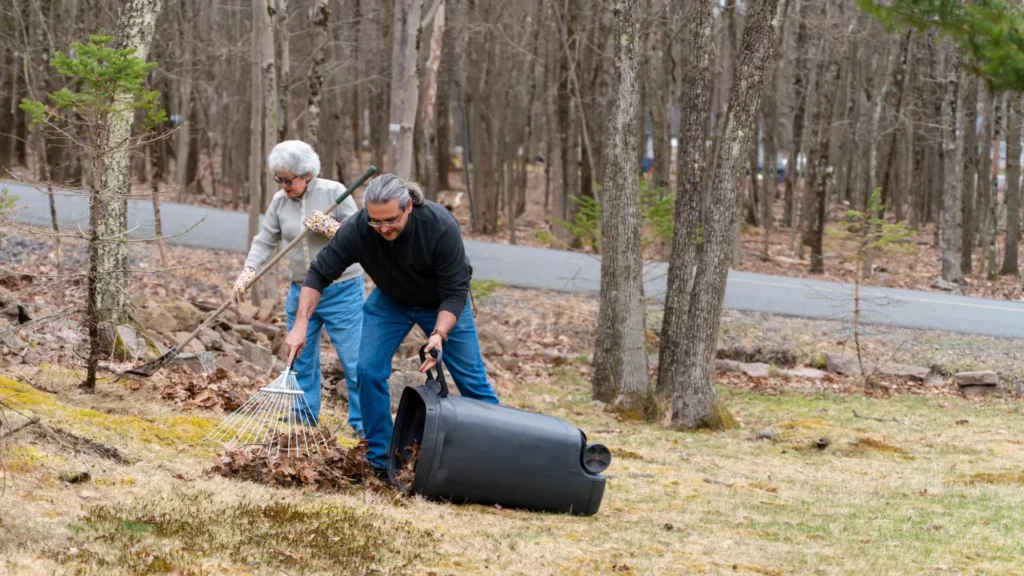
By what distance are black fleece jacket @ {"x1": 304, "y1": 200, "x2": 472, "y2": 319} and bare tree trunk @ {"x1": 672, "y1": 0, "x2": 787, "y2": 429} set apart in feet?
16.1

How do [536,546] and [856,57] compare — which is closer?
[536,546]

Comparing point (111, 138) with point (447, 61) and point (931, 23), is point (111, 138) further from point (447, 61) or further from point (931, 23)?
point (447, 61)

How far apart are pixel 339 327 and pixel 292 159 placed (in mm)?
1125

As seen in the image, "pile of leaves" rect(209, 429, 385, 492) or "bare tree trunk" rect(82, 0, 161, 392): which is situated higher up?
"bare tree trunk" rect(82, 0, 161, 392)

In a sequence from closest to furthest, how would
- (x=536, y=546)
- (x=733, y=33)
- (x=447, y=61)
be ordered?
(x=536, y=546)
(x=733, y=33)
(x=447, y=61)

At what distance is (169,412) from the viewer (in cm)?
699

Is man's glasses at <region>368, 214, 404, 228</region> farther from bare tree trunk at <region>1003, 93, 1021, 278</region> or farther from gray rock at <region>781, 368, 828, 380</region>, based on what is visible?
bare tree trunk at <region>1003, 93, 1021, 278</region>

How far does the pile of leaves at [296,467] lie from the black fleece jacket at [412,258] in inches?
34.4

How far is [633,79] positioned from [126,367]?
19.1 feet

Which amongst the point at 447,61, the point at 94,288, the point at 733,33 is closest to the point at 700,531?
the point at 94,288

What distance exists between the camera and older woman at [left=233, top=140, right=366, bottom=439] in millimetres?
6812

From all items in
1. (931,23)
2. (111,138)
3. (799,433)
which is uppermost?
(931,23)

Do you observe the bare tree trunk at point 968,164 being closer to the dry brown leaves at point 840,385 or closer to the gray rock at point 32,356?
the dry brown leaves at point 840,385

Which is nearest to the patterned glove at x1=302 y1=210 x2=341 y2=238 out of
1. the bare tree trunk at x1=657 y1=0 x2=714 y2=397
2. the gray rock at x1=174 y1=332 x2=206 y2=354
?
the gray rock at x1=174 y1=332 x2=206 y2=354
